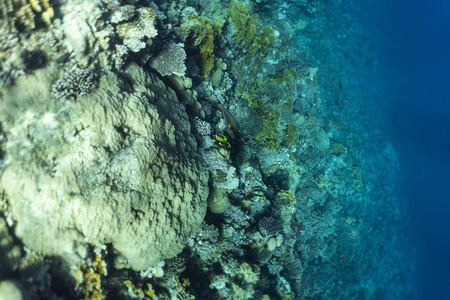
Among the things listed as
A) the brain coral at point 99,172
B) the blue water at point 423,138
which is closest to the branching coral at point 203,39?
the brain coral at point 99,172

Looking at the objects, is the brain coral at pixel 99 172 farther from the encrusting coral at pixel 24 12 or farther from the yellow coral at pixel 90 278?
the encrusting coral at pixel 24 12

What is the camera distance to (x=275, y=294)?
6215 mm

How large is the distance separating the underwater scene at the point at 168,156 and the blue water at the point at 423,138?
629 inches

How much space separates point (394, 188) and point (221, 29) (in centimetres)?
1643

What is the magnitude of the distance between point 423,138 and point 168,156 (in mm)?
35964

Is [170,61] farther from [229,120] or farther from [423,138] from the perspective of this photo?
[423,138]

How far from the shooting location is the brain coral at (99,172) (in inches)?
115

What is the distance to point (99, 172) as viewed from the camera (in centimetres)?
335

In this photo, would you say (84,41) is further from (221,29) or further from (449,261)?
(449,261)

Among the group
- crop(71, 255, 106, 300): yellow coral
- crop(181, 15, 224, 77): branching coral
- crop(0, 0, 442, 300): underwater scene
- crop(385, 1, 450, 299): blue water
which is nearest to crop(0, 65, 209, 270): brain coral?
crop(0, 0, 442, 300): underwater scene

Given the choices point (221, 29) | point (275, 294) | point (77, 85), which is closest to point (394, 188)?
point (275, 294)

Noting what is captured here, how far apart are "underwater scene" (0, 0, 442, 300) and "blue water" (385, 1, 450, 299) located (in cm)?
1598

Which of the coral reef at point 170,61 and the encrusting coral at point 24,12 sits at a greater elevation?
the encrusting coral at point 24,12

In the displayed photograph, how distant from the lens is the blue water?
73.7 feet
